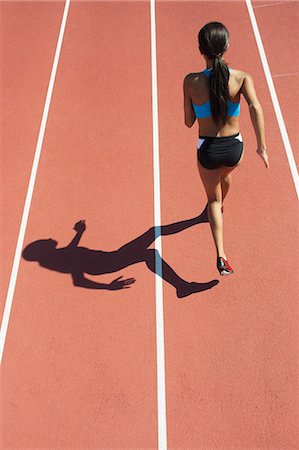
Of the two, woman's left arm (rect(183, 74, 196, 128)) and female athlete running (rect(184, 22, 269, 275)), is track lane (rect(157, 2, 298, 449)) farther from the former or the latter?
woman's left arm (rect(183, 74, 196, 128))

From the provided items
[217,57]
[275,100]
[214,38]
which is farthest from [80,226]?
[275,100]

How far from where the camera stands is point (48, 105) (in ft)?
25.5

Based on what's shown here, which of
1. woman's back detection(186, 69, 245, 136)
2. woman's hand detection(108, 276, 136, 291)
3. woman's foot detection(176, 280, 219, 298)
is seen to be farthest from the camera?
woman's hand detection(108, 276, 136, 291)

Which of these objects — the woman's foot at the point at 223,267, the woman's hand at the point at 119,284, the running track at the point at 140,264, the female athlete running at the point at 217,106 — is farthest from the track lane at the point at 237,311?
the female athlete running at the point at 217,106

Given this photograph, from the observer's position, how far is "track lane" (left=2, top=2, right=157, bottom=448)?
4.59 metres

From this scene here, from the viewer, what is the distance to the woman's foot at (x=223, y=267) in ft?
16.9

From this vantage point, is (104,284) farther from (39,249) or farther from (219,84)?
(219,84)

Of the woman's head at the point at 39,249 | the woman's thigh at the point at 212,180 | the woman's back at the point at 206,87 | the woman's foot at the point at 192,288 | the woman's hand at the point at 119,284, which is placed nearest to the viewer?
the woman's back at the point at 206,87

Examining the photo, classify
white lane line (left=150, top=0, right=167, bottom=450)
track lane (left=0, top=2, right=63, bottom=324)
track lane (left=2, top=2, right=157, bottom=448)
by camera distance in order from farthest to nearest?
1. track lane (left=0, top=2, right=63, bottom=324)
2. track lane (left=2, top=2, right=157, bottom=448)
3. white lane line (left=150, top=0, right=167, bottom=450)

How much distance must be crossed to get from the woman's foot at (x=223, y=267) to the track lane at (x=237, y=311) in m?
0.20

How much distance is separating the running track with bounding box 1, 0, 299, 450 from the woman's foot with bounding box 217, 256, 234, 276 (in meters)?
0.20

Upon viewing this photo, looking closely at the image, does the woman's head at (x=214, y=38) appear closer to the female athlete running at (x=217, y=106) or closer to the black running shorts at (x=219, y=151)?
the female athlete running at (x=217, y=106)

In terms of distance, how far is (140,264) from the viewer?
562 centimetres

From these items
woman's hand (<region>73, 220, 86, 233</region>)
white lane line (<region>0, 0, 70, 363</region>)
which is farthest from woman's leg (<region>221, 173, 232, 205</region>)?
white lane line (<region>0, 0, 70, 363</region>)
